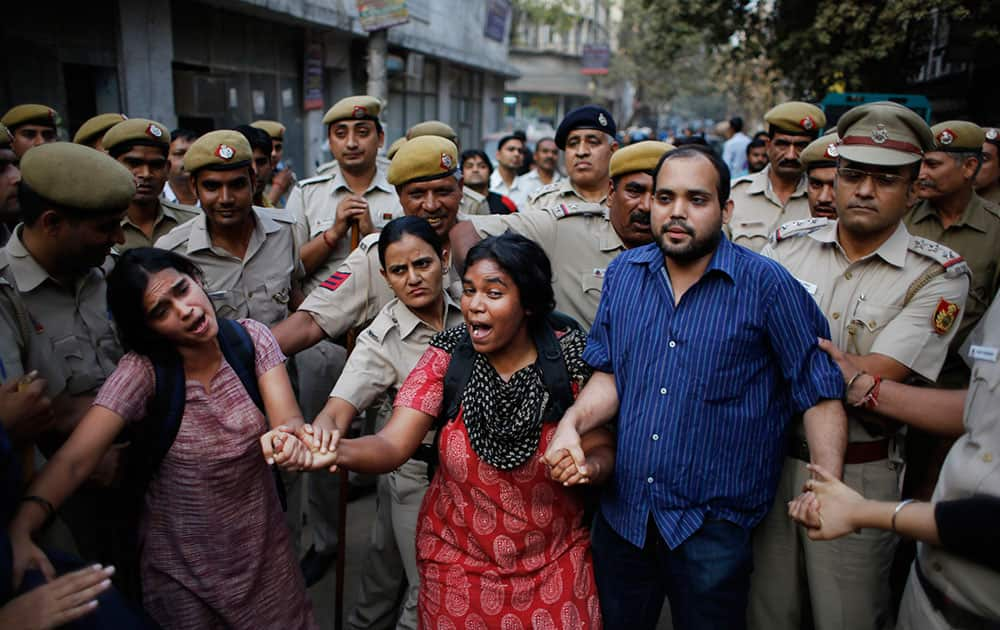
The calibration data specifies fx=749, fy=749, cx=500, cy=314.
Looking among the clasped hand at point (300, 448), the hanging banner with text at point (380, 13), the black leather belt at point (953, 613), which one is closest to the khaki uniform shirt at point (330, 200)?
the clasped hand at point (300, 448)

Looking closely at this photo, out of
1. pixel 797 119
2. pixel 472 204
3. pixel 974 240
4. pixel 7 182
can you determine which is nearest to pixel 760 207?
pixel 797 119

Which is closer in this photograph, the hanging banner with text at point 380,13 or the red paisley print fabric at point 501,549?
the red paisley print fabric at point 501,549

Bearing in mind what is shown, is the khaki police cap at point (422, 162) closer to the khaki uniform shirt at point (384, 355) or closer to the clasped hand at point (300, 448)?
the khaki uniform shirt at point (384, 355)

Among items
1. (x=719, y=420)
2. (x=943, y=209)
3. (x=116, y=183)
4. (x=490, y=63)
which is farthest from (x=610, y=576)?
(x=490, y=63)

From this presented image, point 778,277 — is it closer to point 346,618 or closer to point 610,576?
point 610,576

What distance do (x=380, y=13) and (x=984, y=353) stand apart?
34.8ft

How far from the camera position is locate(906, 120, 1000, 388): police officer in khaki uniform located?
12.8 ft

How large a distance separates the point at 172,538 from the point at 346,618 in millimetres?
1506

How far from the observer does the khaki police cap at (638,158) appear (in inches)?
126

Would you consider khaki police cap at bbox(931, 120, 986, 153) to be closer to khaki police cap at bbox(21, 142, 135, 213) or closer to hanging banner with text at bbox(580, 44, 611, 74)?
khaki police cap at bbox(21, 142, 135, 213)

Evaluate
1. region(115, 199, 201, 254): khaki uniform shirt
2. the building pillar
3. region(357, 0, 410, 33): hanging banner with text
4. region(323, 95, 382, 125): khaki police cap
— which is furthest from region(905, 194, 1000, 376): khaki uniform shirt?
region(357, 0, 410, 33): hanging banner with text

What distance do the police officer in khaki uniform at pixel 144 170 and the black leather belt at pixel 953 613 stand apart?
3679 mm

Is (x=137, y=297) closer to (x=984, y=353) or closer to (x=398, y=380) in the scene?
(x=398, y=380)

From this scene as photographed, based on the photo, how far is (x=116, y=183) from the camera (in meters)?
2.74
